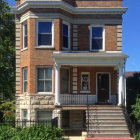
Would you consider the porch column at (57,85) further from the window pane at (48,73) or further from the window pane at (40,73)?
the window pane at (40,73)

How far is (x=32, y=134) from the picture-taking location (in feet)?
38.6

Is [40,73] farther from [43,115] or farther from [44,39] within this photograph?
[43,115]

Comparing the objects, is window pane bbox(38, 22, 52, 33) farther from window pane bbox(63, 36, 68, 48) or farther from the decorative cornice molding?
window pane bbox(63, 36, 68, 48)

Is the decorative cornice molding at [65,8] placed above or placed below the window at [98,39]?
above

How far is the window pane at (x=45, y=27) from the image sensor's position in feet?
53.2

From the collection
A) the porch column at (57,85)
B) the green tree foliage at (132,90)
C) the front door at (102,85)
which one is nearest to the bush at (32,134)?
the porch column at (57,85)

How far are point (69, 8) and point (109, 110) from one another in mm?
7178

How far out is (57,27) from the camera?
632 inches

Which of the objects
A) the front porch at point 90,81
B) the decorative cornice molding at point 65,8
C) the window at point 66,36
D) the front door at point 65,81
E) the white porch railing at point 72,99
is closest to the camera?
the front porch at point 90,81

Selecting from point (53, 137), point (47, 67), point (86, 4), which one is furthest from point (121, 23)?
point (53, 137)

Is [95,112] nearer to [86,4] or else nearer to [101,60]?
[101,60]

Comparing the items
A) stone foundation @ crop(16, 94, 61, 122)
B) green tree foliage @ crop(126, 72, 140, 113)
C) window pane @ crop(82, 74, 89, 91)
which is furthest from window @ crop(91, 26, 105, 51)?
stone foundation @ crop(16, 94, 61, 122)

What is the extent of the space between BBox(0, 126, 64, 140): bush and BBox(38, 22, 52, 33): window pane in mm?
6528

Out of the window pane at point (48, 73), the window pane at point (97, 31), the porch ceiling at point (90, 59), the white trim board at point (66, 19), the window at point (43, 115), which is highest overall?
the white trim board at point (66, 19)
